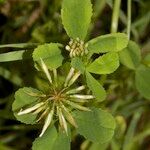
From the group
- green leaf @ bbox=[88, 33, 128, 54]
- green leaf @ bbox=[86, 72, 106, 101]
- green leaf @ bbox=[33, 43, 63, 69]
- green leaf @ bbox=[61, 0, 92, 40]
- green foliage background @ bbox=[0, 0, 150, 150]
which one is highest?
green leaf @ bbox=[61, 0, 92, 40]

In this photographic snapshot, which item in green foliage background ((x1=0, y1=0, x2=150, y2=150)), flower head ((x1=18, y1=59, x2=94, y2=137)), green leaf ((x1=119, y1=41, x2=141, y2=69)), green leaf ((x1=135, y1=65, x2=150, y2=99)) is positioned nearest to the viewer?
flower head ((x1=18, y1=59, x2=94, y2=137))

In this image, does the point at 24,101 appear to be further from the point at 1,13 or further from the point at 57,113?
the point at 1,13

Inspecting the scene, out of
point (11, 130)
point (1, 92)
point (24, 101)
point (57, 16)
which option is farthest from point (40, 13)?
point (24, 101)

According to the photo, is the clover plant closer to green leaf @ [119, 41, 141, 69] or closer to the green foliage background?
green leaf @ [119, 41, 141, 69]

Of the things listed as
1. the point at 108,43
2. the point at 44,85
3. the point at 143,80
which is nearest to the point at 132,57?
the point at 143,80

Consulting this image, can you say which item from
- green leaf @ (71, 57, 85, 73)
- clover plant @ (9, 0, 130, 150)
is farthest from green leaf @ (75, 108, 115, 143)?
green leaf @ (71, 57, 85, 73)

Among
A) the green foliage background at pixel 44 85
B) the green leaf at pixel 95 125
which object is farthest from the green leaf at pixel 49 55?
the green foliage background at pixel 44 85
